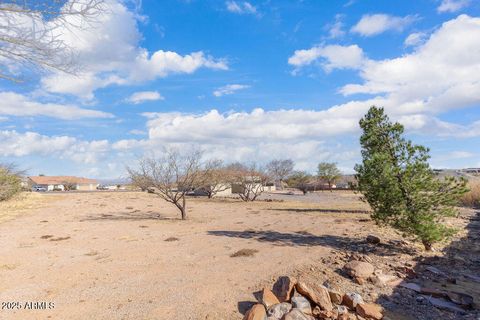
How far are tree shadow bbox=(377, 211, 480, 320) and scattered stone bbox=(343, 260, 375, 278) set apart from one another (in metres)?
0.62

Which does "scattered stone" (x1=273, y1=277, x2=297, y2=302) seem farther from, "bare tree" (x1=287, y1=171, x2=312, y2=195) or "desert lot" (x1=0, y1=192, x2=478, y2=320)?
"bare tree" (x1=287, y1=171, x2=312, y2=195)

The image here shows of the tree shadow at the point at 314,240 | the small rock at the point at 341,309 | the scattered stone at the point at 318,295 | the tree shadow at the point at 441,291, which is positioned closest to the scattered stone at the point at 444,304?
the tree shadow at the point at 441,291

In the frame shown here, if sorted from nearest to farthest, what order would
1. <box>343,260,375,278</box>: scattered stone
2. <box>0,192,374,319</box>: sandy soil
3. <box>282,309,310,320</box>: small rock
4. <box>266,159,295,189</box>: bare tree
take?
<box>282,309,310,320</box>: small rock
<box>0,192,374,319</box>: sandy soil
<box>343,260,375,278</box>: scattered stone
<box>266,159,295,189</box>: bare tree

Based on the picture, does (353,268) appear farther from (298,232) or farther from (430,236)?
(298,232)

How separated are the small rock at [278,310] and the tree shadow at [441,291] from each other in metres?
1.75

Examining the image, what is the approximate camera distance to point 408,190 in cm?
909

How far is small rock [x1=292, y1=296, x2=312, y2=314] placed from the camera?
17.2 feet

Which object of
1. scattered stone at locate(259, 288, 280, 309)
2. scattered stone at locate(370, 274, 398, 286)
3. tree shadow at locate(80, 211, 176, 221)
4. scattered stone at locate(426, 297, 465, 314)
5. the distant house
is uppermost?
the distant house

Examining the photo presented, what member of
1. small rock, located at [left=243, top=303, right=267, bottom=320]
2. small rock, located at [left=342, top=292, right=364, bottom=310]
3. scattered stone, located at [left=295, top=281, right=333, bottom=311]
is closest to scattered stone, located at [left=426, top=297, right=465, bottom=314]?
small rock, located at [left=342, top=292, right=364, bottom=310]

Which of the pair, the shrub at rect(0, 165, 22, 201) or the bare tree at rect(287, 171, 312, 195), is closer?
the shrub at rect(0, 165, 22, 201)

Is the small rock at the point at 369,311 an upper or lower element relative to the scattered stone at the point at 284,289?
lower

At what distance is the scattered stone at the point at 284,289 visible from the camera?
5.52 m

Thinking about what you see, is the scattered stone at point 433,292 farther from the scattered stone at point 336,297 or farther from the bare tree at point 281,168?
the bare tree at point 281,168

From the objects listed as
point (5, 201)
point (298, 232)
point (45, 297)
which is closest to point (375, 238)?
point (298, 232)
